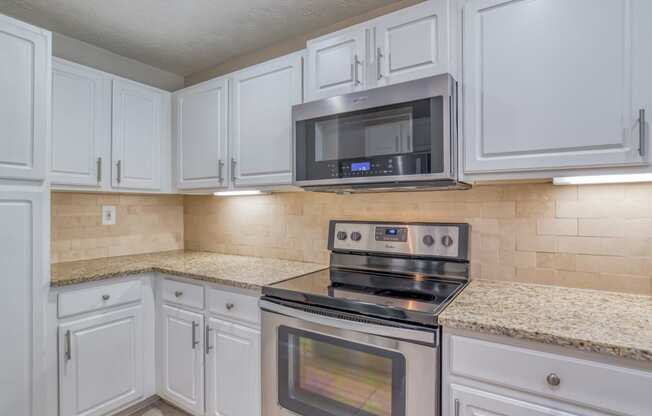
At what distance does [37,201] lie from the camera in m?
1.66

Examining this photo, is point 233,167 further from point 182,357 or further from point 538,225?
point 538,225

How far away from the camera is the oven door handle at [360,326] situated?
117cm

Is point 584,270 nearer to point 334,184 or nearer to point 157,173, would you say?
point 334,184

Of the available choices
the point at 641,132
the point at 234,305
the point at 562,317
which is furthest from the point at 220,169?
the point at 641,132

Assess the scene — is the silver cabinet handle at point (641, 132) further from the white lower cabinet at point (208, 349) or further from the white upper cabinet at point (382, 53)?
the white lower cabinet at point (208, 349)

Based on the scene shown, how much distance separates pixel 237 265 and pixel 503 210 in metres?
1.49

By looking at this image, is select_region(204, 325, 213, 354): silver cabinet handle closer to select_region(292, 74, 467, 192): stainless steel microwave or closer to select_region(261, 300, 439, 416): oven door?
select_region(261, 300, 439, 416): oven door

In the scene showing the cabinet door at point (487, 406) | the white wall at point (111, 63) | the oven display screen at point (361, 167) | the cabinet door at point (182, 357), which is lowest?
the cabinet door at point (182, 357)

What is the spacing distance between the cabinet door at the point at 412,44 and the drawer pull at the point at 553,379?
1.12m

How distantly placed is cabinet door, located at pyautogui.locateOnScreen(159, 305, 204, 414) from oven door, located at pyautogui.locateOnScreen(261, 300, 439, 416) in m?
0.52

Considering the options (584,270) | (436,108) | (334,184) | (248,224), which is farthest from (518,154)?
(248,224)

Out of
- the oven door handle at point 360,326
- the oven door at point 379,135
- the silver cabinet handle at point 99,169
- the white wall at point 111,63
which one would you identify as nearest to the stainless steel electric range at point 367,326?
the oven door handle at point 360,326

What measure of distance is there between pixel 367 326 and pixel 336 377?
11.2 inches

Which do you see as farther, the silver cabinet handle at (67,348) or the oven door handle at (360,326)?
the silver cabinet handle at (67,348)
